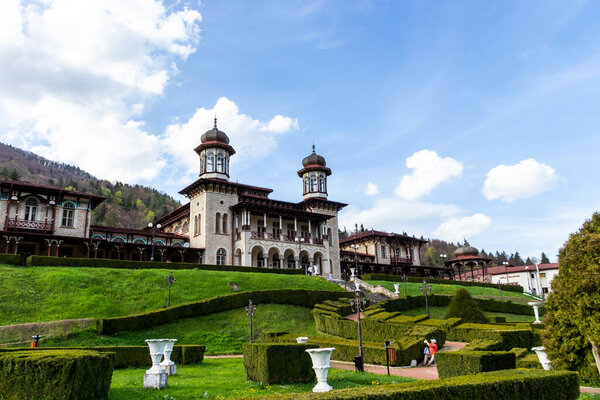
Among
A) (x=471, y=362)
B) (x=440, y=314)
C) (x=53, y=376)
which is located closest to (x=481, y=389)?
(x=471, y=362)

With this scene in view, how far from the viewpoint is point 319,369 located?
1164 cm

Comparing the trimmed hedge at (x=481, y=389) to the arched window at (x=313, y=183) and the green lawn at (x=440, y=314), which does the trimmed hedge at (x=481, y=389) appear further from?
the arched window at (x=313, y=183)

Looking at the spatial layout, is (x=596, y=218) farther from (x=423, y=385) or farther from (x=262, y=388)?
(x=262, y=388)

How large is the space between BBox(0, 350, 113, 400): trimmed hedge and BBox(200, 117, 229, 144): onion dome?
4577cm

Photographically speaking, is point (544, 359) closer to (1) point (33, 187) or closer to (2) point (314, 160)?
(1) point (33, 187)

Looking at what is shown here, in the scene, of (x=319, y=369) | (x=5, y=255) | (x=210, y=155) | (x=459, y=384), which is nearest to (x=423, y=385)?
(x=459, y=384)

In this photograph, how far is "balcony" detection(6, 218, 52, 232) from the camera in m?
41.3

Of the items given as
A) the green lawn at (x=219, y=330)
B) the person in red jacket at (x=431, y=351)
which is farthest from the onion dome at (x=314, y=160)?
the person in red jacket at (x=431, y=351)

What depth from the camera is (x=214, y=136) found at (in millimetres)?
55000

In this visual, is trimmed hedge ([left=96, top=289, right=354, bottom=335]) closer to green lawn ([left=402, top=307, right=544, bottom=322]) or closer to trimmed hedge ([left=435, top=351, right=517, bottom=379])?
green lawn ([left=402, top=307, right=544, bottom=322])

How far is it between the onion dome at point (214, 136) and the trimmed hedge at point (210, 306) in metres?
26.5

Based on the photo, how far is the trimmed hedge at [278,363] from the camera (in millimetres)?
13219

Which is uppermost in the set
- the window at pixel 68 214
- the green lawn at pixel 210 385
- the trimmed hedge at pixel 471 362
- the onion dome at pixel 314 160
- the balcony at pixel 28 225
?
the onion dome at pixel 314 160

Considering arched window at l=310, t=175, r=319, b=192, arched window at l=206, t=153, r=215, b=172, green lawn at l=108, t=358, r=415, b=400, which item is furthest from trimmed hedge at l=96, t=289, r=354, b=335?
arched window at l=310, t=175, r=319, b=192
